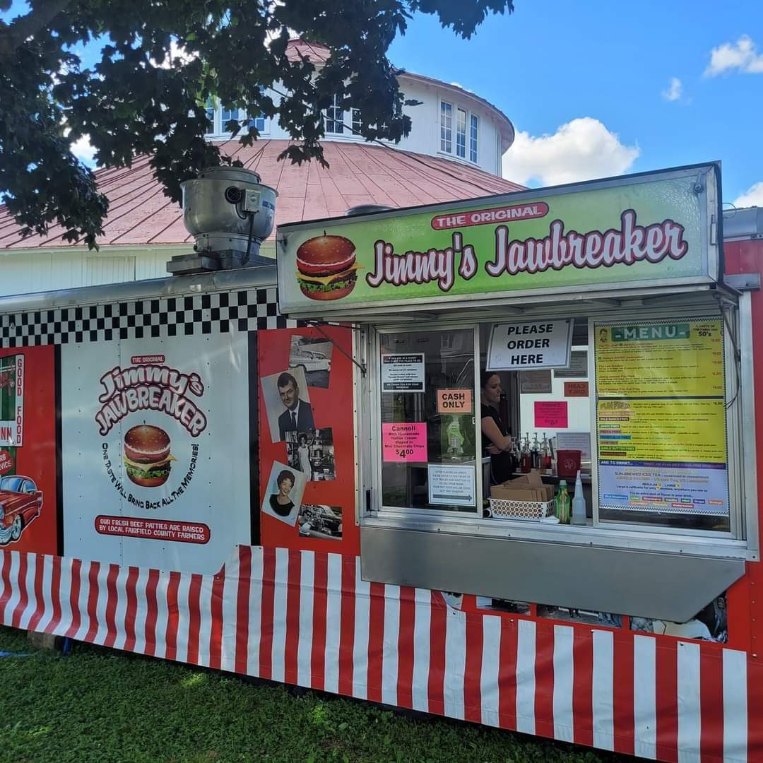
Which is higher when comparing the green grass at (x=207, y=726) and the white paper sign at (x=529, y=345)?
the white paper sign at (x=529, y=345)

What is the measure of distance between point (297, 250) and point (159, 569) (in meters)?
2.62

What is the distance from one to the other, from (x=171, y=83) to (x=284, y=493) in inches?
150

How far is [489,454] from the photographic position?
4.01 metres

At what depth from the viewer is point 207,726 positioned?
3928mm

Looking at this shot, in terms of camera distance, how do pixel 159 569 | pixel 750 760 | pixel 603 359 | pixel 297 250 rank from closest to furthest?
pixel 750 760
pixel 603 359
pixel 297 250
pixel 159 569

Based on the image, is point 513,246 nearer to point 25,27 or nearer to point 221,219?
point 221,219

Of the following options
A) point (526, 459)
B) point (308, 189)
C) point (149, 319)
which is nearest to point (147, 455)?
point (149, 319)

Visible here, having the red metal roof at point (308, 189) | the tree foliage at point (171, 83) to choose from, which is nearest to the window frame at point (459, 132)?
the red metal roof at point (308, 189)

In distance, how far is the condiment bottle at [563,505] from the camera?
140 inches

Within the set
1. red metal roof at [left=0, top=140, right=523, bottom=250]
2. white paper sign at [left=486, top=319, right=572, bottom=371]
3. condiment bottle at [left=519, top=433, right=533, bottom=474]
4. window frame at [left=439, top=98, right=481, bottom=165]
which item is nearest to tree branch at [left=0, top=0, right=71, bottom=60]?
white paper sign at [left=486, top=319, right=572, bottom=371]

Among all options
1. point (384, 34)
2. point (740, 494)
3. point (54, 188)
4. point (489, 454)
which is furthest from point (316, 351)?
point (54, 188)

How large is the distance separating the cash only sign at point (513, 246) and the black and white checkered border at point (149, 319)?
0.82 meters

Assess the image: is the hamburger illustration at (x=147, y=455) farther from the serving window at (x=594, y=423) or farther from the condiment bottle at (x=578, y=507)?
the condiment bottle at (x=578, y=507)

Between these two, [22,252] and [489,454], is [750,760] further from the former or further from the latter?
[22,252]
